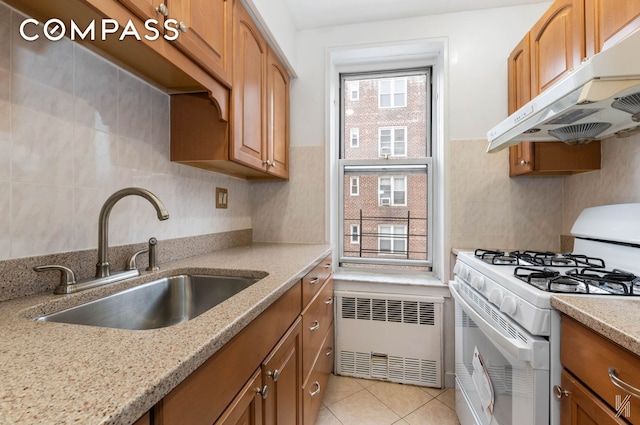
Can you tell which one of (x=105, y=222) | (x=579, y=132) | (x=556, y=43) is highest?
(x=556, y=43)

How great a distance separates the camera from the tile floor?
1622 mm

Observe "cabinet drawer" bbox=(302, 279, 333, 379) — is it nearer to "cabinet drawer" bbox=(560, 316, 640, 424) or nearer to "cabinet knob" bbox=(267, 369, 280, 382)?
"cabinet knob" bbox=(267, 369, 280, 382)

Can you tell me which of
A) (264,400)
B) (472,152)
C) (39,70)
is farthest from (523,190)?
(39,70)

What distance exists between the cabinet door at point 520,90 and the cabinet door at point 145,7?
1.87 m

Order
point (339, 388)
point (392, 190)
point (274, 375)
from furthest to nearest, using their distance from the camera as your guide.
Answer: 1. point (392, 190)
2. point (339, 388)
3. point (274, 375)

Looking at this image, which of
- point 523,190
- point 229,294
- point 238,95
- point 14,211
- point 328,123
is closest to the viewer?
point 14,211

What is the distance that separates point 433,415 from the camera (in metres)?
1.66

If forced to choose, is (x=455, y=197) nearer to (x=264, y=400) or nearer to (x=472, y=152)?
(x=472, y=152)

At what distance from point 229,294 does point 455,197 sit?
1.60m

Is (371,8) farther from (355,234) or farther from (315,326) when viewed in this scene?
(315,326)

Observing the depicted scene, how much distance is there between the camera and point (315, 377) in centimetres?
150

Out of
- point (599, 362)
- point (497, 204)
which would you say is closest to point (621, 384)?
point (599, 362)

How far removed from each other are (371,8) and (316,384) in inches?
92.3

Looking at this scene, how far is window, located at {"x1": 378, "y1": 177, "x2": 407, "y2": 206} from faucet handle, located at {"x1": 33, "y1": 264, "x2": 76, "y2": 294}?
193 cm
